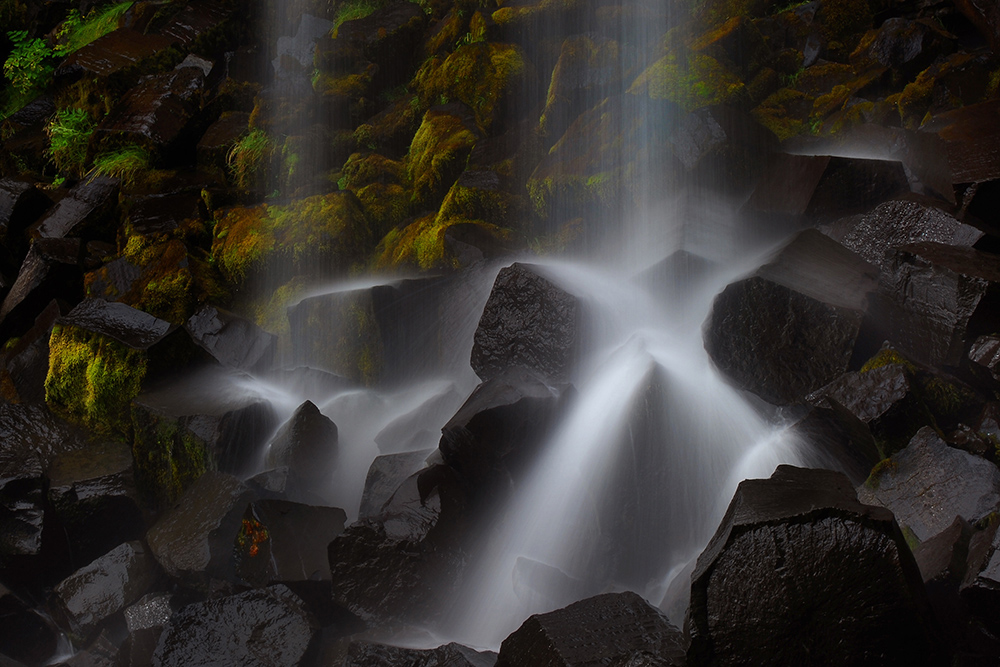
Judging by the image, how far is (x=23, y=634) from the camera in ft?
17.4

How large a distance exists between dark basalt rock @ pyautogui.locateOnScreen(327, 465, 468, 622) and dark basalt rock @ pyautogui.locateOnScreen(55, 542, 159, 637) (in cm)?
216

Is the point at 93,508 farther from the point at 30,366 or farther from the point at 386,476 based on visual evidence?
the point at 386,476

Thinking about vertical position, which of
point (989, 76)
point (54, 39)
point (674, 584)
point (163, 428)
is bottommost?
point (674, 584)

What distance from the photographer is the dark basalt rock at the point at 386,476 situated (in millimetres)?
4852

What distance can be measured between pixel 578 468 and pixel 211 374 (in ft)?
→ 14.2

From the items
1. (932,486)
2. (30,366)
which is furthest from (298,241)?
(932,486)

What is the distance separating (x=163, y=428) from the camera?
19.9 ft

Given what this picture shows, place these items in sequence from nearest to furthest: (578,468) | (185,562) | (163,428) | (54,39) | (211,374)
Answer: (578,468), (185,562), (163,428), (211,374), (54,39)

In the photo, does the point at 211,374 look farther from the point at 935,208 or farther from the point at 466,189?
the point at 935,208

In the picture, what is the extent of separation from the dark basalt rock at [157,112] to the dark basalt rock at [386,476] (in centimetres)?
736

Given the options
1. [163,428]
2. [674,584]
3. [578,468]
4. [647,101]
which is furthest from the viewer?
[647,101]

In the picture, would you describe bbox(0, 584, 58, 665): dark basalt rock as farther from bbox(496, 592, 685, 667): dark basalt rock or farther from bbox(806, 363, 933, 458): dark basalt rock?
bbox(806, 363, 933, 458): dark basalt rock

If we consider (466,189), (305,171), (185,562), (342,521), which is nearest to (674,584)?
(342,521)

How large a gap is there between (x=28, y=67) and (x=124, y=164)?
534 cm
